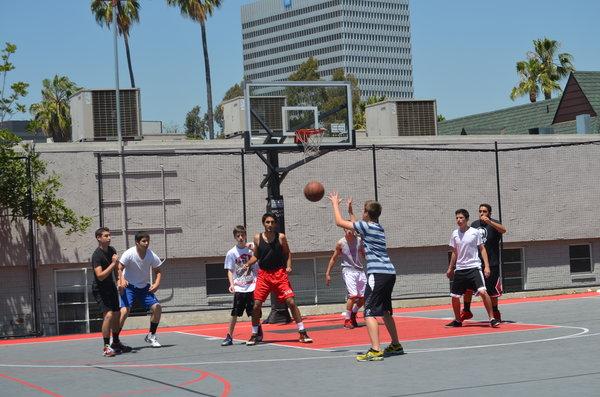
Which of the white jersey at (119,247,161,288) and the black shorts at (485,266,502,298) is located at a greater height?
the white jersey at (119,247,161,288)

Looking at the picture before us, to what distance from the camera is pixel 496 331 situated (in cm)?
1673

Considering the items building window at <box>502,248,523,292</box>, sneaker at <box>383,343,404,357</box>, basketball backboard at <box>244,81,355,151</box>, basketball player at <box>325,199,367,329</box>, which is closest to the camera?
sneaker at <box>383,343,404,357</box>

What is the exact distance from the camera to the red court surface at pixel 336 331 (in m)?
16.6

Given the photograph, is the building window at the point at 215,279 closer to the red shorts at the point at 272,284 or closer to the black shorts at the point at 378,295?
the red shorts at the point at 272,284

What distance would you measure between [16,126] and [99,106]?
52.3 m

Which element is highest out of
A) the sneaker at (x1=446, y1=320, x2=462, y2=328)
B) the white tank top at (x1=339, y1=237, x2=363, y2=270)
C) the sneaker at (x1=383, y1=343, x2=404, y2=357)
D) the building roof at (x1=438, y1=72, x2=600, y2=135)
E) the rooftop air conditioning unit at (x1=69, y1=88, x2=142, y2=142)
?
the building roof at (x1=438, y1=72, x2=600, y2=135)

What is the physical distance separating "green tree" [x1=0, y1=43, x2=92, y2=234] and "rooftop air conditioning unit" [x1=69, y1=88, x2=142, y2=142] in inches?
126

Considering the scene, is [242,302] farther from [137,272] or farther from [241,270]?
[137,272]

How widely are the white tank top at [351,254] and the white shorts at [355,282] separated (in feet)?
0.26

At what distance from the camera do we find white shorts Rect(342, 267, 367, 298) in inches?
758

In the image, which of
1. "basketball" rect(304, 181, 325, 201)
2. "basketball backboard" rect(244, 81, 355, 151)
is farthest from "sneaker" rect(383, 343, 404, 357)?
"basketball backboard" rect(244, 81, 355, 151)

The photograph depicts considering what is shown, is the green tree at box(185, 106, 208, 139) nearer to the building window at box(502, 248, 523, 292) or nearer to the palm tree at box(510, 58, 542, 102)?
the palm tree at box(510, 58, 542, 102)

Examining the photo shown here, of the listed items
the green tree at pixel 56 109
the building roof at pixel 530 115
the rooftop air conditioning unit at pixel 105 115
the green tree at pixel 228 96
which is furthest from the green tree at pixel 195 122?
the rooftop air conditioning unit at pixel 105 115

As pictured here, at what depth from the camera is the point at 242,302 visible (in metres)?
17.1
